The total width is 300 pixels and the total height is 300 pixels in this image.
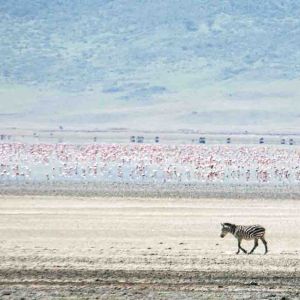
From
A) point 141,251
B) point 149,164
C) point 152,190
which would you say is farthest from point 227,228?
point 149,164

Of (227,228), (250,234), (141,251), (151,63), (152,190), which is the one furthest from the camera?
(151,63)

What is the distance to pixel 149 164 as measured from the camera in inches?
1559

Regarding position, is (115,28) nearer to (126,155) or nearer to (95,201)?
(126,155)

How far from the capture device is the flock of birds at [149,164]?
3397 centimetres

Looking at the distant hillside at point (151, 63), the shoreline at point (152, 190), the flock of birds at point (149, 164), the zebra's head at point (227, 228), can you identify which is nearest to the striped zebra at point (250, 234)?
the zebra's head at point (227, 228)

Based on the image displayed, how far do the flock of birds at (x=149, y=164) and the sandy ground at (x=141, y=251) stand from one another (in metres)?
7.45

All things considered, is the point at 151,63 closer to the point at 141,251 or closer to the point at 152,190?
the point at 152,190

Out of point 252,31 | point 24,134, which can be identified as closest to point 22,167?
point 24,134

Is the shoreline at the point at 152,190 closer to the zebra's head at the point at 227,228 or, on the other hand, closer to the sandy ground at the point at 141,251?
the sandy ground at the point at 141,251

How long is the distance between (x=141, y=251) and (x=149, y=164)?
21.0 meters

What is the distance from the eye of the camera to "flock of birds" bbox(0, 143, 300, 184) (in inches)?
1337

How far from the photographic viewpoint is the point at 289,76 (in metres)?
106

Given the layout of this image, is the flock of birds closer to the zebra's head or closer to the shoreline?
the shoreline

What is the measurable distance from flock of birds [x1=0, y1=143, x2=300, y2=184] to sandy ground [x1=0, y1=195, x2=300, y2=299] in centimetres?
745
